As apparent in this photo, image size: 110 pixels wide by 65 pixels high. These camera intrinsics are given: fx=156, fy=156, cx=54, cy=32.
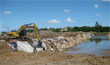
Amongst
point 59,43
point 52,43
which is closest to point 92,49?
point 59,43

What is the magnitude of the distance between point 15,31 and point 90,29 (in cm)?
8805

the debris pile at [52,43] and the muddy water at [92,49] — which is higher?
the debris pile at [52,43]

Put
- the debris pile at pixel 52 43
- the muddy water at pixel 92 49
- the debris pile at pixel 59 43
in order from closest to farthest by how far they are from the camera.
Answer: the debris pile at pixel 52 43, the muddy water at pixel 92 49, the debris pile at pixel 59 43

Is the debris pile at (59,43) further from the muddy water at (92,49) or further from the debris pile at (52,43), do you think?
the muddy water at (92,49)

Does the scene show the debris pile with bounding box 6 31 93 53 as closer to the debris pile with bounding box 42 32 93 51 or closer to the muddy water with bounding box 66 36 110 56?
the debris pile with bounding box 42 32 93 51

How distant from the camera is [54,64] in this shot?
8938mm

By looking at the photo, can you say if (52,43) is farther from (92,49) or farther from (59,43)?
(92,49)

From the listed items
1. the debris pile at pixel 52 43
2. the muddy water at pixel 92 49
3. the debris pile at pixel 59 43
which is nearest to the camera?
the debris pile at pixel 52 43

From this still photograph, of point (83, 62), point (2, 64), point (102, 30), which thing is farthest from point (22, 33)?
point (102, 30)

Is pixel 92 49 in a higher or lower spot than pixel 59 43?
lower

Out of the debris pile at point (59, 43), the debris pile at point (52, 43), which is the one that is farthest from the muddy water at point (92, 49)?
the debris pile at point (52, 43)

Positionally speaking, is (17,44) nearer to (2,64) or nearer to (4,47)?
(4,47)

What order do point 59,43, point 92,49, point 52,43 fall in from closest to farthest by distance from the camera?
point 52,43
point 92,49
point 59,43

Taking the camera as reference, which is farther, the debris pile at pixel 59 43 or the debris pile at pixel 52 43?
the debris pile at pixel 59 43
